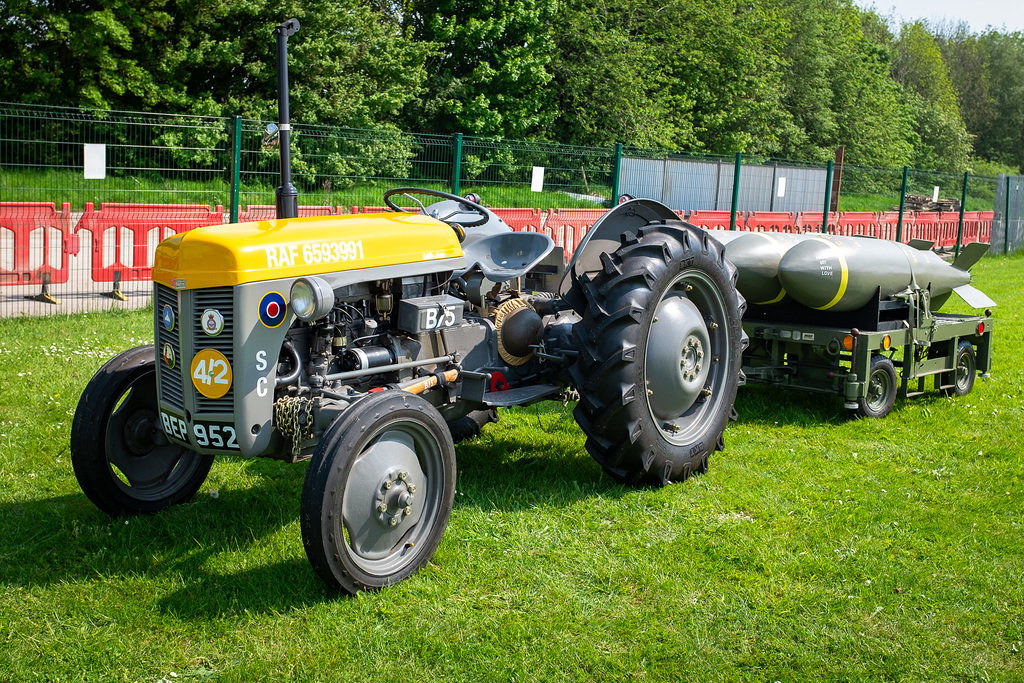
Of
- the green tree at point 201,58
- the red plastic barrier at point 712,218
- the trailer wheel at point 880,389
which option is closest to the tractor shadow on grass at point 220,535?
the trailer wheel at point 880,389

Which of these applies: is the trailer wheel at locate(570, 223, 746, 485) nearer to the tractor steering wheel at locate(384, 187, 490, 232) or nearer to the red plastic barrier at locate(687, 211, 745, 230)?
the tractor steering wheel at locate(384, 187, 490, 232)

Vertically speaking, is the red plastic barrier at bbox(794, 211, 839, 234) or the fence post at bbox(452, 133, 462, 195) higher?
the fence post at bbox(452, 133, 462, 195)

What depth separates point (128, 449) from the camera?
4598 mm

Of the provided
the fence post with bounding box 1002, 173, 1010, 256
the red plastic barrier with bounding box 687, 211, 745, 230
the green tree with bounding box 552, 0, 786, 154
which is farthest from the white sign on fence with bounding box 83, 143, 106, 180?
the fence post with bounding box 1002, 173, 1010, 256

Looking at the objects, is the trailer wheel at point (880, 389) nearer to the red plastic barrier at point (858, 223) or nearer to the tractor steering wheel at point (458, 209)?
the tractor steering wheel at point (458, 209)

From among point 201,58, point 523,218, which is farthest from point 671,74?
point 523,218

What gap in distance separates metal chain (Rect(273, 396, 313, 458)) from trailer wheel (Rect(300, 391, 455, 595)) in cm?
33

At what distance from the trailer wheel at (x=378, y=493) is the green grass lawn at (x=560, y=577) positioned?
0.15 metres

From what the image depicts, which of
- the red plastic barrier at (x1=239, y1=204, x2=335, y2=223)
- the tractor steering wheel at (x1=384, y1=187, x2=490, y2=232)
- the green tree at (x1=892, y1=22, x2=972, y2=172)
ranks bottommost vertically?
the red plastic barrier at (x1=239, y1=204, x2=335, y2=223)

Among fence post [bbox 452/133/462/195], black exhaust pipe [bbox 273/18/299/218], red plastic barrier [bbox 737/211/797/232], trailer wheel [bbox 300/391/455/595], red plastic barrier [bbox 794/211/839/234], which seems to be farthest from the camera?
red plastic barrier [bbox 794/211/839/234]

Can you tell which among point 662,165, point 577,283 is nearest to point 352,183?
point 662,165

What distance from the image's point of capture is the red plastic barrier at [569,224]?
1329 cm

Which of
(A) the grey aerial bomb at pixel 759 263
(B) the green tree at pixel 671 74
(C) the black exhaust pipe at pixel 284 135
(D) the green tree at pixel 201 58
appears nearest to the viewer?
(C) the black exhaust pipe at pixel 284 135

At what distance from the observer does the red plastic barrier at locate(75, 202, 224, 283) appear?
10844mm
